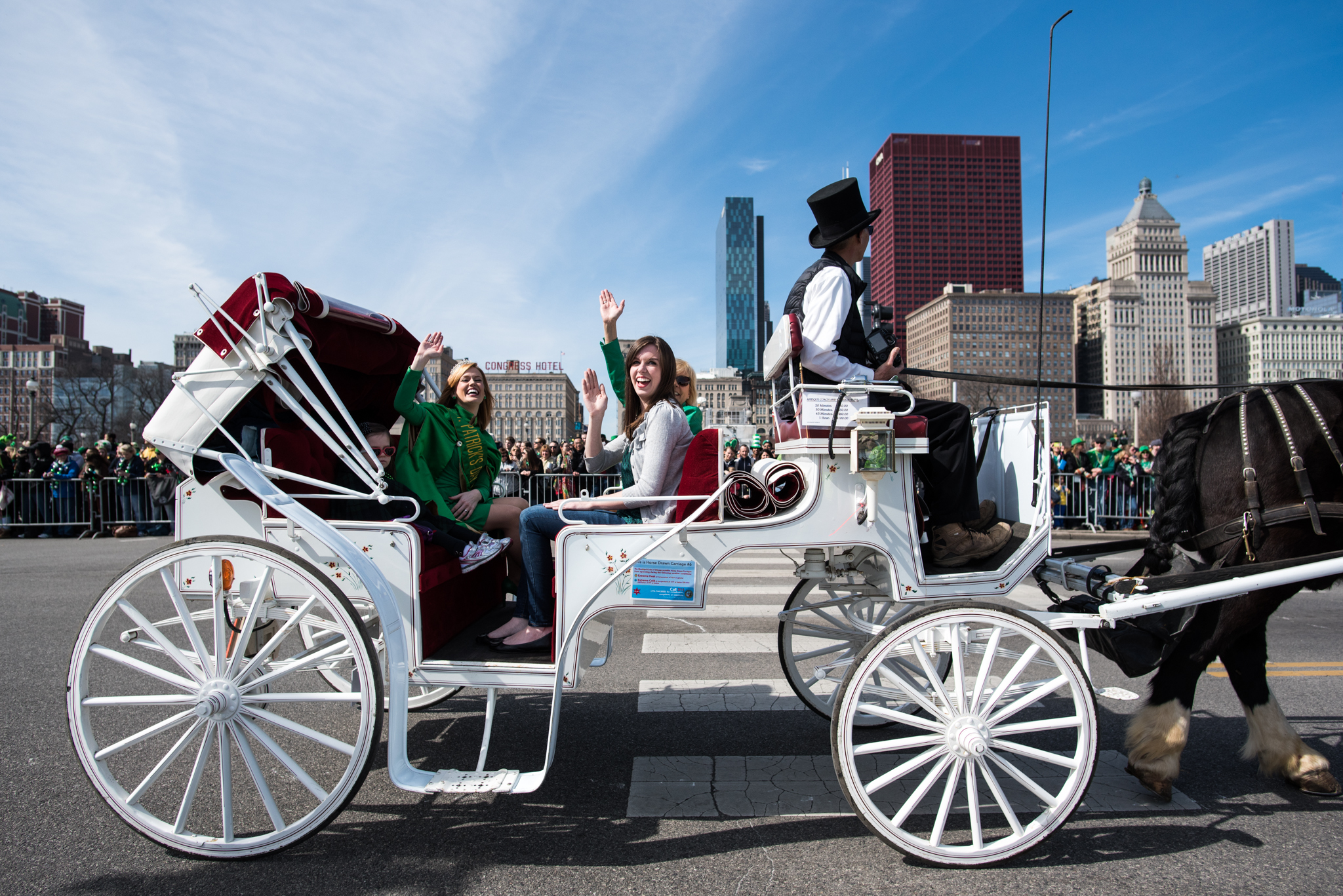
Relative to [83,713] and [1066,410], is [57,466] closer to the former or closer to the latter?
[83,713]

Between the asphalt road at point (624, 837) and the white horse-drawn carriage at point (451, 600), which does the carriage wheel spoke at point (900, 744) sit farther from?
the asphalt road at point (624, 837)

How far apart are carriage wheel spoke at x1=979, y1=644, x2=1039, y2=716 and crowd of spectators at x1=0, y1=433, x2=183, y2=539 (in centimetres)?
1465

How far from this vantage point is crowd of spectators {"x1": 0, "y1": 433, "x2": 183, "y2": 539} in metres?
13.3

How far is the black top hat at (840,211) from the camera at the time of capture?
352 centimetres

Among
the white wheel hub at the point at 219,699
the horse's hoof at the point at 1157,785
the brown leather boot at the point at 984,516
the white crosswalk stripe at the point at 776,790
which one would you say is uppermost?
the brown leather boot at the point at 984,516

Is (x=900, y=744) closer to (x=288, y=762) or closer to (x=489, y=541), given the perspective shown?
(x=489, y=541)

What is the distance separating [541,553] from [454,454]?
1.06 metres

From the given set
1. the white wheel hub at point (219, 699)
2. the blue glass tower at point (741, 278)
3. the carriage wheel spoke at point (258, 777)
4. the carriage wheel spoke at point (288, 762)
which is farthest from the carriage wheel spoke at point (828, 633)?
the blue glass tower at point (741, 278)

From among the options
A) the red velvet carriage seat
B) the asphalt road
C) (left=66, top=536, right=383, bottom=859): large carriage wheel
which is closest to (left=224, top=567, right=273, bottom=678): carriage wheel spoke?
(left=66, top=536, right=383, bottom=859): large carriage wheel

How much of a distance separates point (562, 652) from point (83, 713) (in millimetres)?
1726

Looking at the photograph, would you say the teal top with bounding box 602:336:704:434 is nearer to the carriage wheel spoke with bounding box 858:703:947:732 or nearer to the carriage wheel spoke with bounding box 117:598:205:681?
the carriage wheel spoke with bounding box 858:703:947:732

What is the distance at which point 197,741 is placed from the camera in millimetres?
3961

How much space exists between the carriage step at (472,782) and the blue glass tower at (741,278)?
598 feet

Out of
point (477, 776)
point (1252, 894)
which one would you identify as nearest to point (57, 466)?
point (477, 776)
